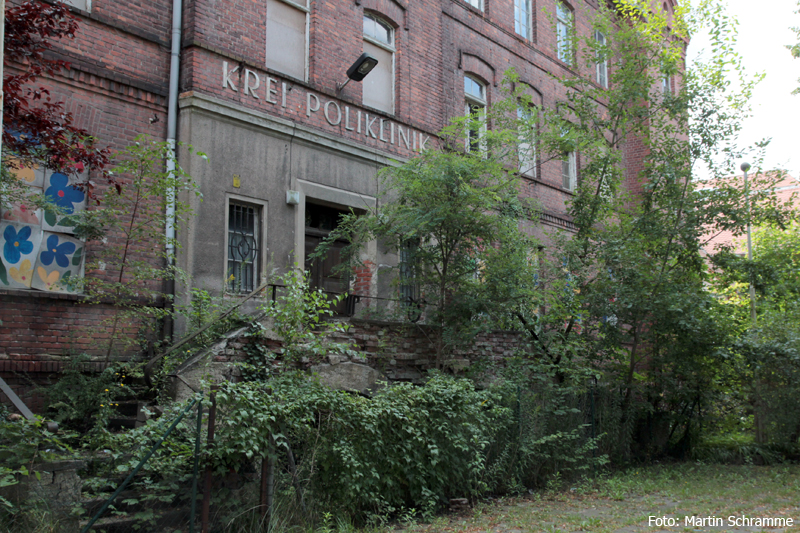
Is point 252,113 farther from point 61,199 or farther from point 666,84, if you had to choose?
point 666,84

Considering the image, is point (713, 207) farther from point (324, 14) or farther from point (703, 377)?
point (324, 14)

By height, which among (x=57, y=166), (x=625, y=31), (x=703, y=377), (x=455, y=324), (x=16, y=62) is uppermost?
(x=625, y=31)

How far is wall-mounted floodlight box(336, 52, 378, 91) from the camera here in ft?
39.7

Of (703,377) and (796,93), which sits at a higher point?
(796,93)

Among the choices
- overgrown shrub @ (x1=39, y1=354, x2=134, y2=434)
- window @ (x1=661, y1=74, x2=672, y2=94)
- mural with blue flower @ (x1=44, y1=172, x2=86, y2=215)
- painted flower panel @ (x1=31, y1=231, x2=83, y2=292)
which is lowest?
overgrown shrub @ (x1=39, y1=354, x2=134, y2=434)

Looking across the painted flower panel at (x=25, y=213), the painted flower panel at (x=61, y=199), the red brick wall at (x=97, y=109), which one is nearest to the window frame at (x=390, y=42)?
the red brick wall at (x=97, y=109)

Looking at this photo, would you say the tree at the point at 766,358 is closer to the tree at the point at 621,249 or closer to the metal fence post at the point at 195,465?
the tree at the point at 621,249

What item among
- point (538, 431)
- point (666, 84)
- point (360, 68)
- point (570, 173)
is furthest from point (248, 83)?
point (666, 84)

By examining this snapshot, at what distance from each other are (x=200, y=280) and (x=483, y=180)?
5039 mm

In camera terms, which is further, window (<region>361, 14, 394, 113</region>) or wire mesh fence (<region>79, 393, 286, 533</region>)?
window (<region>361, 14, 394, 113</region>)

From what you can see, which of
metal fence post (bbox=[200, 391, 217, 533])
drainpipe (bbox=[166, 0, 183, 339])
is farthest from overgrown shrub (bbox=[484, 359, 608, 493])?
drainpipe (bbox=[166, 0, 183, 339])

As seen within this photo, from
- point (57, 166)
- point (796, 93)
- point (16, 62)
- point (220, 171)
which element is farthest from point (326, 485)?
point (796, 93)

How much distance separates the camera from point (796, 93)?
1958 cm

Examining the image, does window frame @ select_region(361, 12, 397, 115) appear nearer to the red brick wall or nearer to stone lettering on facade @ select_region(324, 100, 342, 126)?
stone lettering on facade @ select_region(324, 100, 342, 126)
